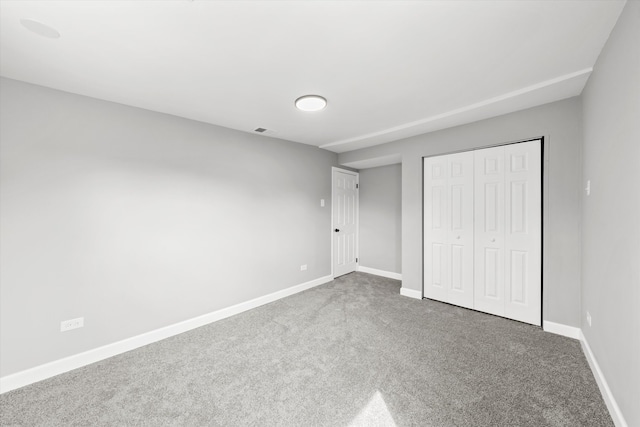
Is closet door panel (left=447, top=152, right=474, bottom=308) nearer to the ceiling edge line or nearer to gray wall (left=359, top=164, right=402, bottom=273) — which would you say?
the ceiling edge line

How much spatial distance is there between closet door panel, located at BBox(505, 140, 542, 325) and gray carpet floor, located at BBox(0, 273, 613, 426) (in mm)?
262

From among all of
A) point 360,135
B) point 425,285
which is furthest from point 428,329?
point 360,135

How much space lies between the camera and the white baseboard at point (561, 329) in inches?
96.9

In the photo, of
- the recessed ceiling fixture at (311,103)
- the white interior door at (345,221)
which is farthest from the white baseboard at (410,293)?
the recessed ceiling fixture at (311,103)

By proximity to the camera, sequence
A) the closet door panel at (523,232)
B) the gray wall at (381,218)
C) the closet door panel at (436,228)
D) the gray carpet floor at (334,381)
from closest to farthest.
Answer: the gray carpet floor at (334,381) < the closet door panel at (523,232) < the closet door panel at (436,228) < the gray wall at (381,218)

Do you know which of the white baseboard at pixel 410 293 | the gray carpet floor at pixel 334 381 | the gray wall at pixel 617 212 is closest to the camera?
the gray wall at pixel 617 212

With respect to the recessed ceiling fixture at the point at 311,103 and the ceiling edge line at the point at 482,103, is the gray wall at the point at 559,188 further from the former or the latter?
the recessed ceiling fixture at the point at 311,103

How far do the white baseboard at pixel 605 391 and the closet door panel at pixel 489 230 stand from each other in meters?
0.88

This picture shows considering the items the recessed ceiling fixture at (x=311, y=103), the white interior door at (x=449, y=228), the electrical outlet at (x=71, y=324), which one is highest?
the recessed ceiling fixture at (x=311, y=103)

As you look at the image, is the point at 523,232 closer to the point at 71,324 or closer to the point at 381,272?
the point at 381,272

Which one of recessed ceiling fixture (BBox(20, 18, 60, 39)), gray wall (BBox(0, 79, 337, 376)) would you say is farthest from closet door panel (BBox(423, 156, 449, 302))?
recessed ceiling fixture (BBox(20, 18, 60, 39))

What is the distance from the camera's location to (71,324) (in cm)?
218

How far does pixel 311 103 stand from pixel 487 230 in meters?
2.60

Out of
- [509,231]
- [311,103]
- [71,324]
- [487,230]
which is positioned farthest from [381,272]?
[71,324]
